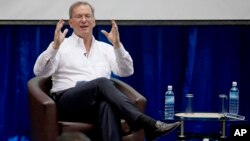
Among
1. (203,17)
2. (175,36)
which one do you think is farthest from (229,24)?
(175,36)

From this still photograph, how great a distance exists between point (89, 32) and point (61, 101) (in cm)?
56

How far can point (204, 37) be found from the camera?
387 cm

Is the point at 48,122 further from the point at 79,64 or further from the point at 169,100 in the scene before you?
the point at 169,100

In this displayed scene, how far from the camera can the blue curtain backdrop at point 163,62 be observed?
3.86 metres

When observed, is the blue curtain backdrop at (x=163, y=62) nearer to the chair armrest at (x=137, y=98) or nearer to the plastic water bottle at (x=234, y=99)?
the plastic water bottle at (x=234, y=99)

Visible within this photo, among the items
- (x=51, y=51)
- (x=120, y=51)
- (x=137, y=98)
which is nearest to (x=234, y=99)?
(x=137, y=98)

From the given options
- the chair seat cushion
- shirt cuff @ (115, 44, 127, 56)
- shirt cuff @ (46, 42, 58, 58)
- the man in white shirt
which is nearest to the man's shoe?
the man in white shirt

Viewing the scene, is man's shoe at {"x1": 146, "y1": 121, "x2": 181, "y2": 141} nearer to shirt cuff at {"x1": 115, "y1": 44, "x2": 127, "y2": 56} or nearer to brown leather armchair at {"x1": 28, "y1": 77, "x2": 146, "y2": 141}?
brown leather armchair at {"x1": 28, "y1": 77, "x2": 146, "y2": 141}

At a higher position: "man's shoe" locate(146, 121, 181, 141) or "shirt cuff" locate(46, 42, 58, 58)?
"shirt cuff" locate(46, 42, 58, 58)

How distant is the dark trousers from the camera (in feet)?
8.49

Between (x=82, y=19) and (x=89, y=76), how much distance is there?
1.27 ft

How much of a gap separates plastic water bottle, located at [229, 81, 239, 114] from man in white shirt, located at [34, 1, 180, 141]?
113 cm

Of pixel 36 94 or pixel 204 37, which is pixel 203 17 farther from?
pixel 36 94

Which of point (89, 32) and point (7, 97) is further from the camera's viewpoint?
point (7, 97)
